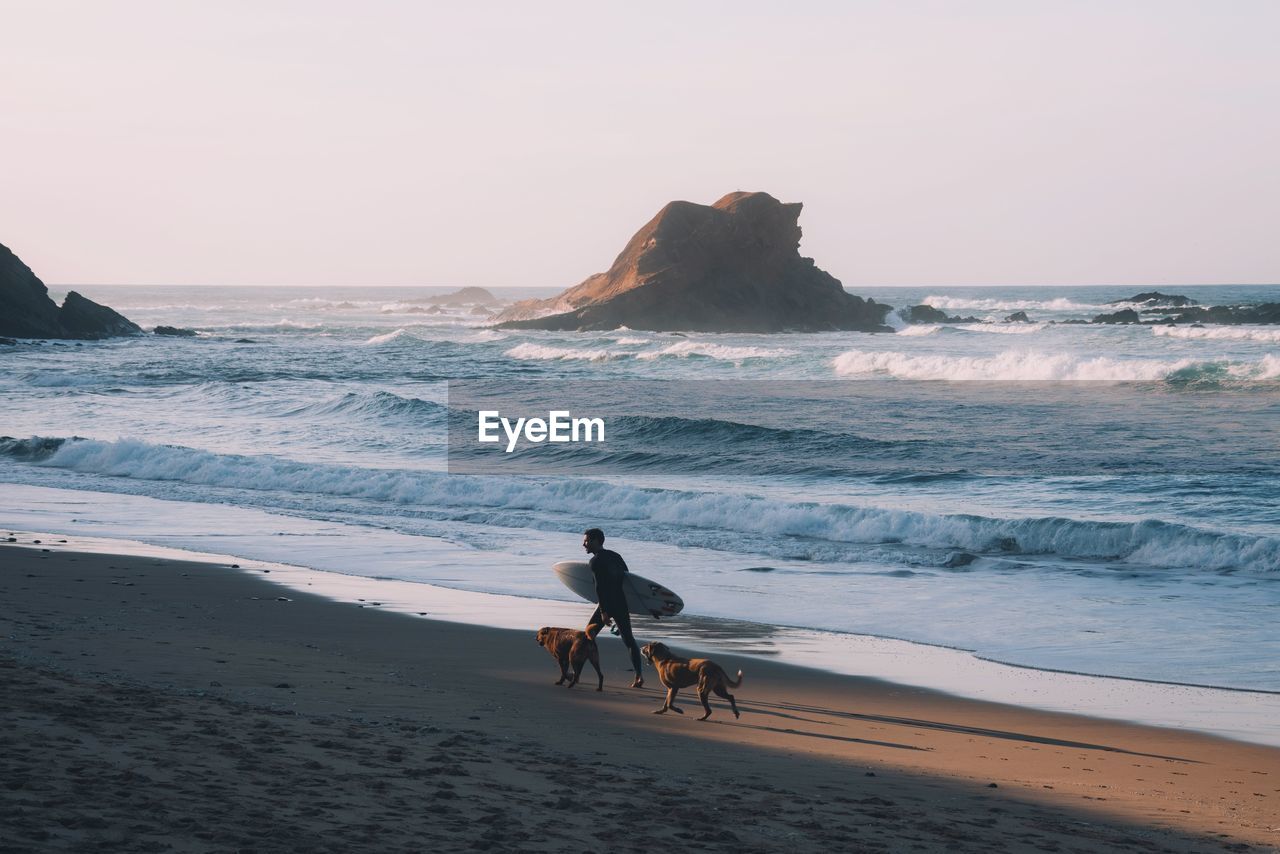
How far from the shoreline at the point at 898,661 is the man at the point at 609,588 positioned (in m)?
1.39

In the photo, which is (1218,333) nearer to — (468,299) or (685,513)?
(685,513)

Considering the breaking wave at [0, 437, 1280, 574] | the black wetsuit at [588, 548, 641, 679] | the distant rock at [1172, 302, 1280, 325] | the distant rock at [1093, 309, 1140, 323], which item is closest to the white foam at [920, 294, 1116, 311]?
the distant rock at [1093, 309, 1140, 323]

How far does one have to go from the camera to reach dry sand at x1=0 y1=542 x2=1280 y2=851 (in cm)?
471

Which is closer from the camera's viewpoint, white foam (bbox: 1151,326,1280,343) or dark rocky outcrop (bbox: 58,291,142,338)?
white foam (bbox: 1151,326,1280,343)

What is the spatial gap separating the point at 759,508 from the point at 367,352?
41937 millimetres

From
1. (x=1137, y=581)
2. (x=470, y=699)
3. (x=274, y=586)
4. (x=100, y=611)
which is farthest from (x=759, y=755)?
(x=1137, y=581)

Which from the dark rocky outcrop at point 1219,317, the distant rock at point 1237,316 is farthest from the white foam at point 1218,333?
the distant rock at point 1237,316

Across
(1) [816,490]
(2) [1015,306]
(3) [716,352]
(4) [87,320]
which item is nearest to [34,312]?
(4) [87,320]

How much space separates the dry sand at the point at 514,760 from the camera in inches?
185

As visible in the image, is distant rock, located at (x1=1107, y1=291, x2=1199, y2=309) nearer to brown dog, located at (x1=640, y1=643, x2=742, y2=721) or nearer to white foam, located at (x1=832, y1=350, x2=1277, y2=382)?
white foam, located at (x1=832, y1=350, x2=1277, y2=382)

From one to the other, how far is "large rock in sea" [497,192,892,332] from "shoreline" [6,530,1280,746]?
193ft

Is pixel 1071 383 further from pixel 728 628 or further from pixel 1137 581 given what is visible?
pixel 728 628

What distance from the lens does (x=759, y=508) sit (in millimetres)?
17422

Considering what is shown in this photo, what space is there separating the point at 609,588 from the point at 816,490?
12046mm
